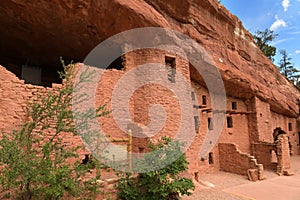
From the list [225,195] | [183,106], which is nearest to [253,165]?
[225,195]

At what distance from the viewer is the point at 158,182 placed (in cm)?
510

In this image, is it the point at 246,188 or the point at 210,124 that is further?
the point at 210,124

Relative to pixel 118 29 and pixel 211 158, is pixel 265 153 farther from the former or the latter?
pixel 118 29

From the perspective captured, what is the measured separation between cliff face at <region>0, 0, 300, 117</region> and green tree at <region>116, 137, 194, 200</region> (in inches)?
156

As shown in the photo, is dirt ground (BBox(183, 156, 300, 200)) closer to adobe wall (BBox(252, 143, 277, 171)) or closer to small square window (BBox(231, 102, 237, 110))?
adobe wall (BBox(252, 143, 277, 171))

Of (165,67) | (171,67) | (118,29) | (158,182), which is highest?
(118,29)

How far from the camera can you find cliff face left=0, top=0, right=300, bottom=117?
20.3 ft

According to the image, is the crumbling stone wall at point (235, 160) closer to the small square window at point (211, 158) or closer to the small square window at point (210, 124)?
the small square window at point (211, 158)

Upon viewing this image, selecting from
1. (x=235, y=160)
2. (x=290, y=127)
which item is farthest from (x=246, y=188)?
(x=290, y=127)

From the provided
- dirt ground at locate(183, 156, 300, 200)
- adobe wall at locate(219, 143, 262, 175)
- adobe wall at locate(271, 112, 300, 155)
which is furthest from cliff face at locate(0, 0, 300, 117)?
dirt ground at locate(183, 156, 300, 200)

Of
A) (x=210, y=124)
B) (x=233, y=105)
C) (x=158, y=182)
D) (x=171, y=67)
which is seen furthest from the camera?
(x=233, y=105)

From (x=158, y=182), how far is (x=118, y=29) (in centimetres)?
462

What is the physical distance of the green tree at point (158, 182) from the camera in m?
4.98

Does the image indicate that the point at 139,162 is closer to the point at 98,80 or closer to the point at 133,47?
the point at 98,80
